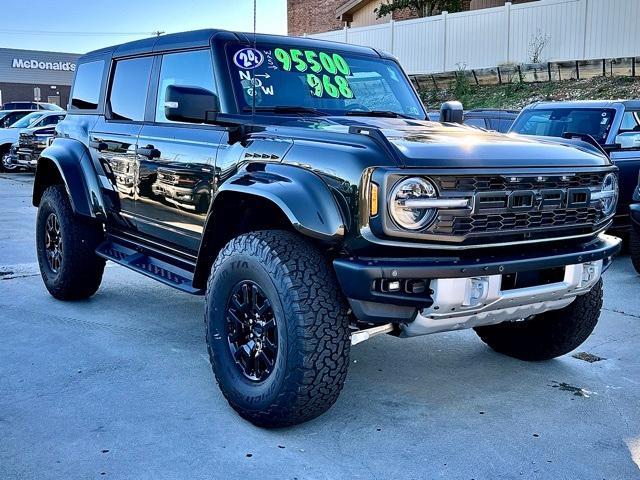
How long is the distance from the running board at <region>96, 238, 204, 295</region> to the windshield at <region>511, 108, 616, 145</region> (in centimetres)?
530

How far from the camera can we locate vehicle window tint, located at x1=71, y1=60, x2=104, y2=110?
18.6 ft

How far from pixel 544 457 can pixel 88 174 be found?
367 centimetres

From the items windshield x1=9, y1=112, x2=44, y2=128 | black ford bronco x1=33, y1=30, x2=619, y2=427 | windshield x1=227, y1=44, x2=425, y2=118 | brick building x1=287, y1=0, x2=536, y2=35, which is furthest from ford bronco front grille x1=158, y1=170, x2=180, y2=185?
brick building x1=287, y1=0, x2=536, y2=35

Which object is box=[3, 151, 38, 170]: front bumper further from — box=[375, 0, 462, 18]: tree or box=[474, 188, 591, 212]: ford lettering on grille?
box=[474, 188, 591, 212]: ford lettering on grille

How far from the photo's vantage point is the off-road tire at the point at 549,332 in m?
4.20

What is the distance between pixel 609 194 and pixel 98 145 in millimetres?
3422

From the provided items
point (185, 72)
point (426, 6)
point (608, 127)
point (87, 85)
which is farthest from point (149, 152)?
point (426, 6)

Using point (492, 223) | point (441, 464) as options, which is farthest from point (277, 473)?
point (492, 223)

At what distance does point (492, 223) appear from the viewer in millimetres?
3283

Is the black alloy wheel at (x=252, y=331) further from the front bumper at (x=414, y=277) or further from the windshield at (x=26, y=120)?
the windshield at (x=26, y=120)

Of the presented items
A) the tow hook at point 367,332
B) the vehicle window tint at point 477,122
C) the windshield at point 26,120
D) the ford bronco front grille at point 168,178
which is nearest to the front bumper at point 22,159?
the windshield at point 26,120

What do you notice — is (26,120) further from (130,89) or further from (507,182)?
(507,182)

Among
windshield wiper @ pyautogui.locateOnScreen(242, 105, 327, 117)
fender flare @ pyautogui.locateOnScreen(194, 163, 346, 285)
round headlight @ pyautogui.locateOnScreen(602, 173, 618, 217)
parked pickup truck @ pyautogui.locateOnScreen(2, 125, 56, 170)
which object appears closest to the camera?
fender flare @ pyautogui.locateOnScreen(194, 163, 346, 285)

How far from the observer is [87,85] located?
5.84 meters
